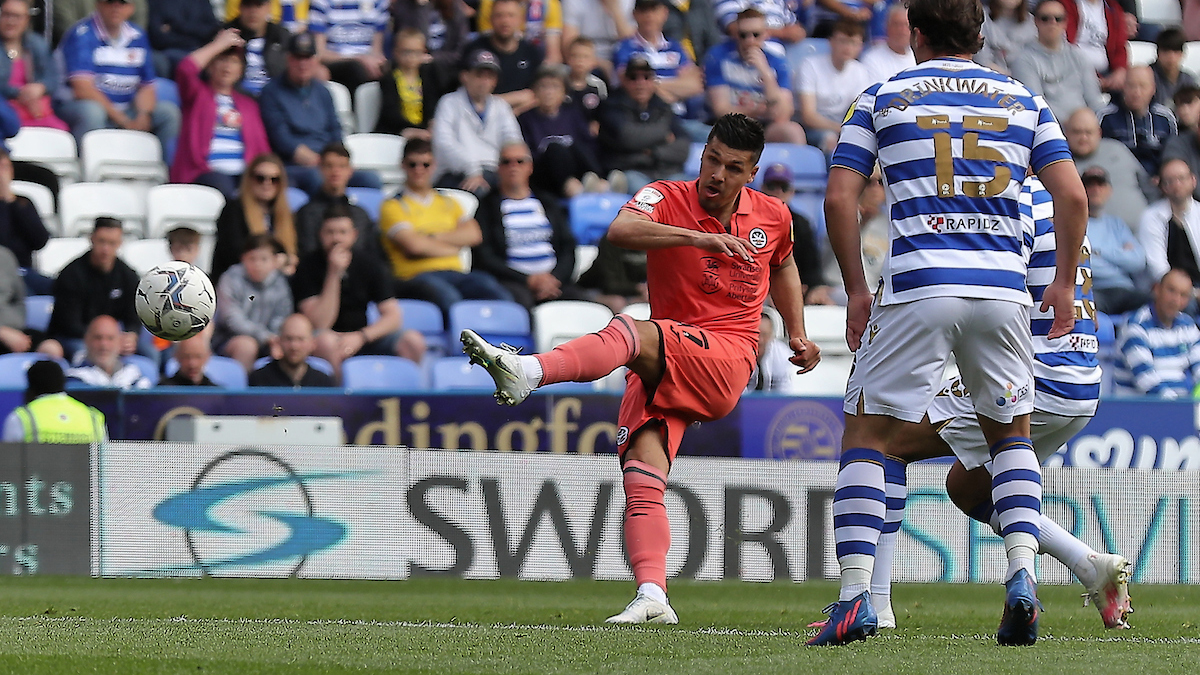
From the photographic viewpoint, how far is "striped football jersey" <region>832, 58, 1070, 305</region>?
16.4 ft

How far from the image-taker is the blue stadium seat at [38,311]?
453 inches

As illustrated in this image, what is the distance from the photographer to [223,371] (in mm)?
10961

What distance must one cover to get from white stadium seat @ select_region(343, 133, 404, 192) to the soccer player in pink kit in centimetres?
749

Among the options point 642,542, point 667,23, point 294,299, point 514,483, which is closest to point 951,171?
point 642,542

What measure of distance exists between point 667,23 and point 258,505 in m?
7.25

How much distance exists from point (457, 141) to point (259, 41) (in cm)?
199

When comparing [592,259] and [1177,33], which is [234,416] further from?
[1177,33]

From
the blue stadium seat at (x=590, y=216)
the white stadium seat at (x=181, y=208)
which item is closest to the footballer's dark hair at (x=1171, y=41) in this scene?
the blue stadium seat at (x=590, y=216)

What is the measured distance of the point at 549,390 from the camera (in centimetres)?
1062

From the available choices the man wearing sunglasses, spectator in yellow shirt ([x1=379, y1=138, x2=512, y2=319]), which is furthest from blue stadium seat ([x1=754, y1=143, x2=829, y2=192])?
spectator in yellow shirt ([x1=379, y1=138, x2=512, y2=319])

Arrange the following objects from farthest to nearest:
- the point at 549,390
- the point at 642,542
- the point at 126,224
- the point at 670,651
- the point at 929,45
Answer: the point at 126,224, the point at 549,390, the point at 642,542, the point at 929,45, the point at 670,651

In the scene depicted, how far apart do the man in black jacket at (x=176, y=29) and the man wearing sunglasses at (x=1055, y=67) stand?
24.1 feet

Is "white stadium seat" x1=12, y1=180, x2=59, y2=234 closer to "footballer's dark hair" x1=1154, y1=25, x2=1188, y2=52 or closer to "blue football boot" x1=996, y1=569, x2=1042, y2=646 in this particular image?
"blue football boot" x1=996, y1=569, x2=1042, y2=646

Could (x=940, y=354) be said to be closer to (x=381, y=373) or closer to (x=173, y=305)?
(x=173, y=305)
